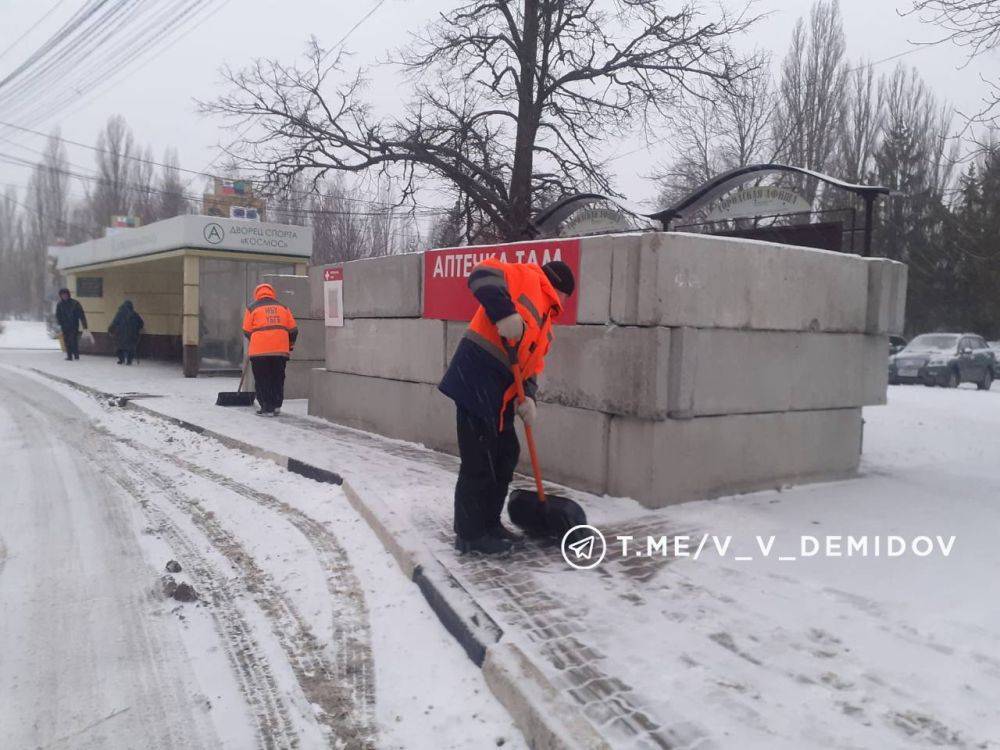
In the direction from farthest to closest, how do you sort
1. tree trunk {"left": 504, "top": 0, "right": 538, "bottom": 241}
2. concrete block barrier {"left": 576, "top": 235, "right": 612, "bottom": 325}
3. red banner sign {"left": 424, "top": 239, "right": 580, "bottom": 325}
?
tree trunk {"left": 504, "top": 0, "right": 538, "bottom": 241}
red banner sign {"left": 424, "top": 239, "right": 580, "bottom": 325}
concrete block barrier {"left": 576, "top": 235, "right": 612, "bottom": 325}

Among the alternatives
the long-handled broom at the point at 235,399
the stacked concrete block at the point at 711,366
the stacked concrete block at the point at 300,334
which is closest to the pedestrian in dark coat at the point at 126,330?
the stacked concrete block at the point at 300,334

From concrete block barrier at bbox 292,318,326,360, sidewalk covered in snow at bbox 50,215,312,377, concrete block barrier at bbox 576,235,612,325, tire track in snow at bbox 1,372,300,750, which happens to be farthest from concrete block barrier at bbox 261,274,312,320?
concrete block barrier at bbox 576,235,612,325

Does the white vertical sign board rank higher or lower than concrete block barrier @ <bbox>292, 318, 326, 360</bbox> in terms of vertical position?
higher

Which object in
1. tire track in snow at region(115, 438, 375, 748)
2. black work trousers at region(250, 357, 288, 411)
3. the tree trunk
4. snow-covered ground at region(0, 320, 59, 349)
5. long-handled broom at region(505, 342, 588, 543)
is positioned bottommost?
tire track in snow at region(115, 438, 375, 748)

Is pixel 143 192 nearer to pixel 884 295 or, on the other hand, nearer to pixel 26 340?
pixel 26 340

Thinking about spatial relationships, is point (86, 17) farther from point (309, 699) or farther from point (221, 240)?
point (309, 699)

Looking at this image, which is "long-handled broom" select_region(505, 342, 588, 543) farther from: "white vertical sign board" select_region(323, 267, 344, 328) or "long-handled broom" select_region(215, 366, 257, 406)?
"long-handled broom" select_region(215, 366, 257, 406)

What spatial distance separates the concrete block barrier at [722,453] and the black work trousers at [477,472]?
130cm

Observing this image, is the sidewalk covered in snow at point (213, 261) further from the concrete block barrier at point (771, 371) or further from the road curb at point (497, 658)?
the concrete block barrier at point (771, 371)

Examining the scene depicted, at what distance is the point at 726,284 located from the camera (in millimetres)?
5828

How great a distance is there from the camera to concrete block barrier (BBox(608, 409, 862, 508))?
18.5ft

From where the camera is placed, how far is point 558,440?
6.45 metres

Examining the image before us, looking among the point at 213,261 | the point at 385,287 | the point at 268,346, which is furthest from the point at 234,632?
the point at 213,261

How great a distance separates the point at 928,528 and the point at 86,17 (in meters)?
14.7
